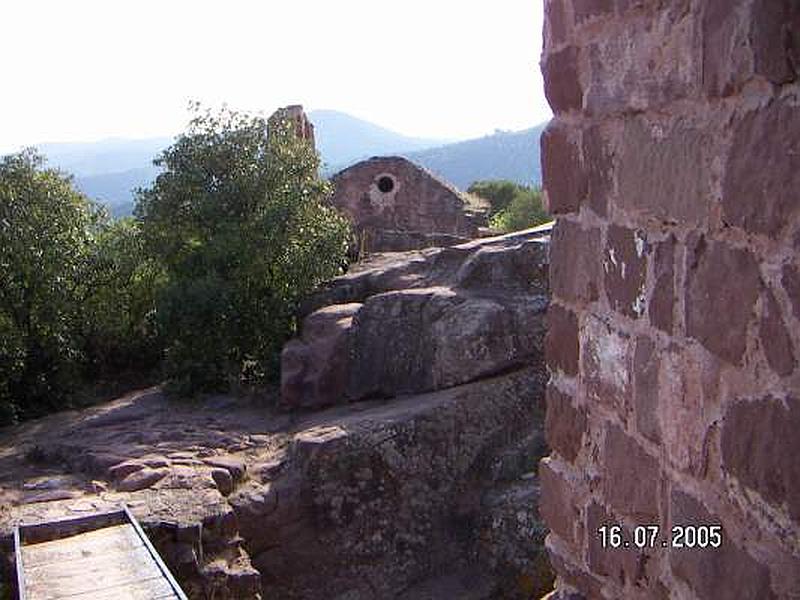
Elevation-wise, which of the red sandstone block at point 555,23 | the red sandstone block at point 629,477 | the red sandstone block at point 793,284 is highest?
the red sandstone block at point 555,23

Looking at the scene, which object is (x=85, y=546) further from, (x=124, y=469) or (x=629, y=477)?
(x=629, y=477)

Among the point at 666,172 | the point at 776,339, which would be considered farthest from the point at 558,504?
the point at 776,339

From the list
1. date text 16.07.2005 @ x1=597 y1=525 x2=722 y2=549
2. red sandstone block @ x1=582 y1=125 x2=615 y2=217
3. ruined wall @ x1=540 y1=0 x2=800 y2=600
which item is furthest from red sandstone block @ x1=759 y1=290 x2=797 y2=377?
red sandstone block @ x1=582 y1=125 x2=615 y2=217

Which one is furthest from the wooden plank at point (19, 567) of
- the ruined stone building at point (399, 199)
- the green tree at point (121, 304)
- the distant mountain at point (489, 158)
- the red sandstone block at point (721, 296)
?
the distant mountain at point (489, 158)

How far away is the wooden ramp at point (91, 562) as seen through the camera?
5.27 meters

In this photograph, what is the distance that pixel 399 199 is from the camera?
65.5 ft

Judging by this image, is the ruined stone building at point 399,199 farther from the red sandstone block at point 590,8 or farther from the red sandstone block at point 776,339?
the red sandstone block at point 776,339

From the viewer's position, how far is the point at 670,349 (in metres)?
1.86

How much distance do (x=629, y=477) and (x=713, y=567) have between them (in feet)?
1.37

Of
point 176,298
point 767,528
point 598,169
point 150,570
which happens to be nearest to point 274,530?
point 150,570

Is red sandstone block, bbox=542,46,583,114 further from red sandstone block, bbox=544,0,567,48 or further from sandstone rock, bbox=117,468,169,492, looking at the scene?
sandstone rock, bbox=117,468,169,492

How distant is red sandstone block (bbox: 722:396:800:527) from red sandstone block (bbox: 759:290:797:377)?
52 millimetres

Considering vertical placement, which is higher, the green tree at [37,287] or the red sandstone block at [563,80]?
the red sandstone block at [563,80]

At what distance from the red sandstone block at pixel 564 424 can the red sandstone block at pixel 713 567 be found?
51 centimetres
